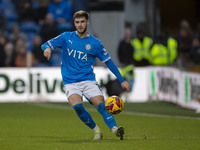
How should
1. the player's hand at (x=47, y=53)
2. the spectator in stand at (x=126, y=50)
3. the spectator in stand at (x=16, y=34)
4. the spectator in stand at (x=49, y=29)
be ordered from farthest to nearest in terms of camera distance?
the spectator in stand at (x=16, y=34) → the spectator in stand at (x=49, y=29) → the spectator in stand at (x=126, y=50) → the player's hand at (x=47, y=53)

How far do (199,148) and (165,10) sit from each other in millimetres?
27130

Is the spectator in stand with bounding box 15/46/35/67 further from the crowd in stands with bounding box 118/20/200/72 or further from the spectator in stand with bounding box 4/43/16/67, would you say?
the crowd in stands with bounding box 118/20/200/72

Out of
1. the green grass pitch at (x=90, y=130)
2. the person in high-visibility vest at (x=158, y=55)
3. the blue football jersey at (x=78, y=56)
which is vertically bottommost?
the green grass pitch at (x=90, y=130)

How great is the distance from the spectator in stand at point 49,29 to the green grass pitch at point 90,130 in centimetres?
461

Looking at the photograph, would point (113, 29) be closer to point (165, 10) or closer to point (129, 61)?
point (129, 61)

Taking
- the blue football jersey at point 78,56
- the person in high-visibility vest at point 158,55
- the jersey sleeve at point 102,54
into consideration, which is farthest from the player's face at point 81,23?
the person in high-visibility vest at point 158,55

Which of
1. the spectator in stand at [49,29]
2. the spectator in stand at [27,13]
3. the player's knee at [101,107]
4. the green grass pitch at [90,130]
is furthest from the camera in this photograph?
the spectator in stand at [27,13]

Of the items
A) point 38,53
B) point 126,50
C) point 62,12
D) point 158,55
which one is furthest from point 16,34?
point 158,55

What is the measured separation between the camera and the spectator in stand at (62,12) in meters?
22.7

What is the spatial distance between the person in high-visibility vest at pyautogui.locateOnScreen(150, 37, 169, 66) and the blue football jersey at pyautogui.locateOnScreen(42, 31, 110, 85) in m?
11.2

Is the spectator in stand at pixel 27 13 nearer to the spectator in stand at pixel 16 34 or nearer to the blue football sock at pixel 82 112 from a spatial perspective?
the spectator in stand at pixel 16 34

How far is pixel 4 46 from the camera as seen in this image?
21391 mm

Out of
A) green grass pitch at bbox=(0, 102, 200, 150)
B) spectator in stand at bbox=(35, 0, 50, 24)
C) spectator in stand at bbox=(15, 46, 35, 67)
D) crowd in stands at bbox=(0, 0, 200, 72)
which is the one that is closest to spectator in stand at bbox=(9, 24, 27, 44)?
crowd in stands at bbox=(0, 0, 200, 72)

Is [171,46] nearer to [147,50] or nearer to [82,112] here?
[147,50]
